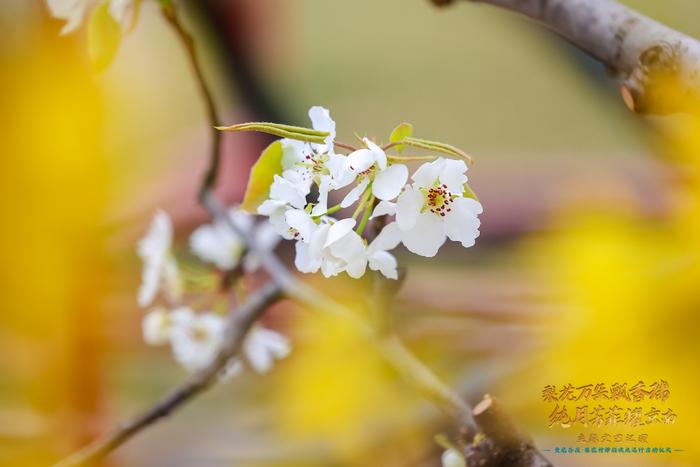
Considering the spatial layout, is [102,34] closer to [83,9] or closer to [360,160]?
[83,9]

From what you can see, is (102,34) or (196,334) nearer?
(102,34)

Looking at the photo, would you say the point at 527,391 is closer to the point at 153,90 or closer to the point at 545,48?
the point at 545,48

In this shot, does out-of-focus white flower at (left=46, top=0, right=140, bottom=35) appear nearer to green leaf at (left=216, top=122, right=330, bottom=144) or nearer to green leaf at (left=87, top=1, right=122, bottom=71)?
green leaf at (left=87, top=1, right=122, bottom=71)

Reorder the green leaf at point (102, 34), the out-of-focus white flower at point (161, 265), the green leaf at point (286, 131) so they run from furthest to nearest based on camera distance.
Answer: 1. the out-of-focus white flower at point (161, 265)
2. the green leaf at point (102, 34)
3. the green leaf at point (286, 131)

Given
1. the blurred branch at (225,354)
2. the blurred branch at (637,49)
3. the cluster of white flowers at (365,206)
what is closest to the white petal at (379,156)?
the cluster of white flowers at (365,206)

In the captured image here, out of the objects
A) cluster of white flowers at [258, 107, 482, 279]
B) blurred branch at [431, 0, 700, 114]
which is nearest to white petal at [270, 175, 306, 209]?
cluster of white flowers at [258, 107, 482, 279]

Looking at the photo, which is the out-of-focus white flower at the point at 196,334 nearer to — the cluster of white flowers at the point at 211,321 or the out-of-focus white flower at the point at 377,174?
the cluster of white flowers at the point at 211,321

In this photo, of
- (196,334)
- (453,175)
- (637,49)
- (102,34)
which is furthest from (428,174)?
(196,334)
